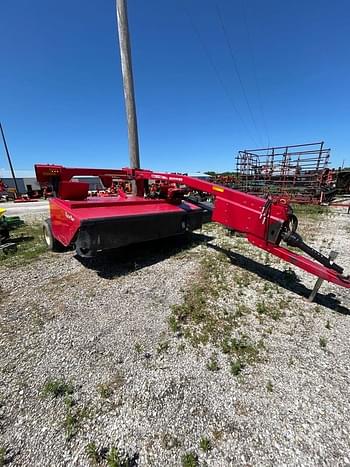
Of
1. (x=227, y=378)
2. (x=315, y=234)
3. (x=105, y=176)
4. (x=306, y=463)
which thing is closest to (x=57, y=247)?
(x=105, y=176)

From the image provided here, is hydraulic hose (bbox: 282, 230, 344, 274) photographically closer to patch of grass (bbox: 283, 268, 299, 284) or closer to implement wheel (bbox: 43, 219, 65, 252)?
patch of grass (bbox: 283, 268, 299, 284)

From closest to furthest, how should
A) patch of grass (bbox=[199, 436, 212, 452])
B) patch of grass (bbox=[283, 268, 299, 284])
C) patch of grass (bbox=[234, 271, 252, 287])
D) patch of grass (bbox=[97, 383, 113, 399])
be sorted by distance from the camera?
1. patch of grass (bbox=[199, 436, 212, 452])
2. patch of grass (bbox=[97, 383, 113, 399])
3. patch of grass (bbox=[234, 271, 252, 287])
4. patch of grass (bbox=[283, 268, 299, 284])

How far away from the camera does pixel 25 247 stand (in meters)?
5.28

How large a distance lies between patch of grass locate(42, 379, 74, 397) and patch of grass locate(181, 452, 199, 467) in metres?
0.97

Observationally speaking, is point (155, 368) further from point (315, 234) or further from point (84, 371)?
point (315, 234)

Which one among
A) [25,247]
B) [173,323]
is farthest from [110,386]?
[25,247]

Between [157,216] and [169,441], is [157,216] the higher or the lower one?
the higher one

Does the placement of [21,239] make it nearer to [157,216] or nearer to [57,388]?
[157,216]

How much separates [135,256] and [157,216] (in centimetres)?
95

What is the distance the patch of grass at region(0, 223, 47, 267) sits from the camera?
14.7 feet

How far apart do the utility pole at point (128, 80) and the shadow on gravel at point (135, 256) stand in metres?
2.64

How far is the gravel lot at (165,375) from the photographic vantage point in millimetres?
1504

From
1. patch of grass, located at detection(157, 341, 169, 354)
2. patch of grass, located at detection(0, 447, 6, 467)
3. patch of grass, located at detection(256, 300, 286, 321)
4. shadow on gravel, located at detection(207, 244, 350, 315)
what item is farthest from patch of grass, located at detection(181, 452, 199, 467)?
shadow on gravel, located at detection(207, 244, 350, 315)

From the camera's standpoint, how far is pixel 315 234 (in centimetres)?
658
